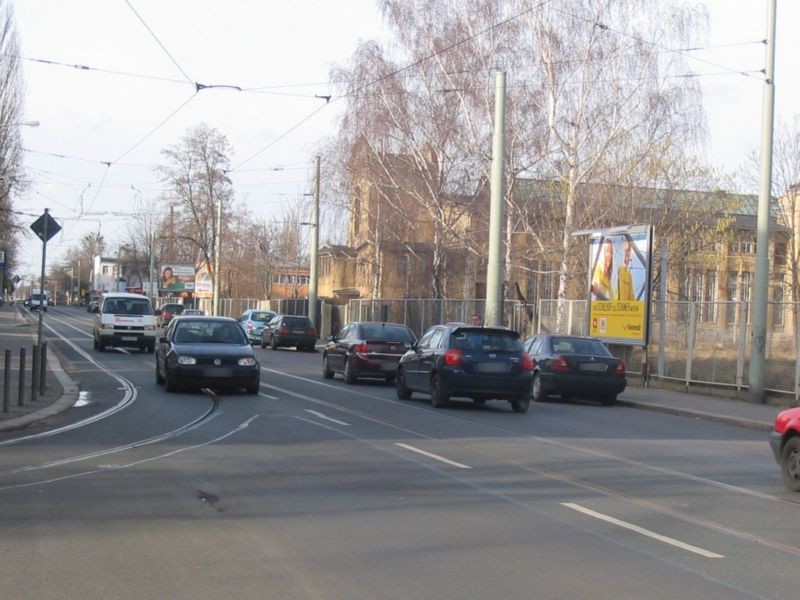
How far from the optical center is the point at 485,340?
1883 cm

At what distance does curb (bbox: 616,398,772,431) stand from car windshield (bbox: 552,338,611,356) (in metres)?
1.23

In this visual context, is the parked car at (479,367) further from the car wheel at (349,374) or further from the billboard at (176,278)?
the billboard at (176,278)

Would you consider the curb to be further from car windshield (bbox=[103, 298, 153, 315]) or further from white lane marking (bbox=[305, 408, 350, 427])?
car windshield (bbox=[103, 298, 153, 315])

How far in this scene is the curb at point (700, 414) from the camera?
59.2ft

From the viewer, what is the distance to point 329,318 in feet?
184

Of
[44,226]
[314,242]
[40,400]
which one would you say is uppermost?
[314,242]

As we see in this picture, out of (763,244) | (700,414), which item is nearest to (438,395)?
(700,414)

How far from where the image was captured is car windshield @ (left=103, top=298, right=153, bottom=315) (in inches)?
1411

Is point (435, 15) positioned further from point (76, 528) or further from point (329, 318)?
point (76, 528)

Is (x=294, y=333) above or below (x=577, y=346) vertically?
below

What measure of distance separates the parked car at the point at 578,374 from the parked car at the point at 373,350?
357 centimetres

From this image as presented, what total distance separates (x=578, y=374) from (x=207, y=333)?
313 inches

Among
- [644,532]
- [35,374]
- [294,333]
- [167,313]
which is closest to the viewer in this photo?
[644,532]

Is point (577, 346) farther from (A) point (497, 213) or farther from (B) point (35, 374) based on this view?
(B) point (35, 374)
